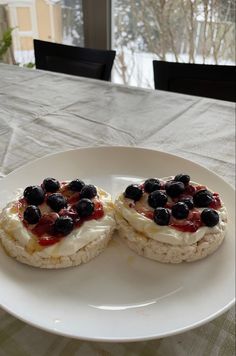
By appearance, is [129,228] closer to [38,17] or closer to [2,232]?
[2,232]

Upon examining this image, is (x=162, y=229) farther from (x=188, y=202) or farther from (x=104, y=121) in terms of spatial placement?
(x=104, y=121)

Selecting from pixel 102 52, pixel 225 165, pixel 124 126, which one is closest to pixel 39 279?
pixel 225 165

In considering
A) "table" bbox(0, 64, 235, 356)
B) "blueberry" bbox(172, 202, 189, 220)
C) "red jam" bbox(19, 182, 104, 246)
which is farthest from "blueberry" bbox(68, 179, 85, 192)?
"table" bbox(0, 64, 235, 356)

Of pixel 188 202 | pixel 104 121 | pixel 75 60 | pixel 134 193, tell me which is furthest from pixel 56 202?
pixel 75 60

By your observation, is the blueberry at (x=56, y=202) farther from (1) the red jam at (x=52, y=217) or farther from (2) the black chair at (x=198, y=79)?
(2) the black chair at (x=198, y=79)

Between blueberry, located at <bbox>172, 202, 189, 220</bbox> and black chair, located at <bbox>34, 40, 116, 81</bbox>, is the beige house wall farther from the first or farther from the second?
blueberry, located at <bbox>172, 202, 189, 220</bbox>
